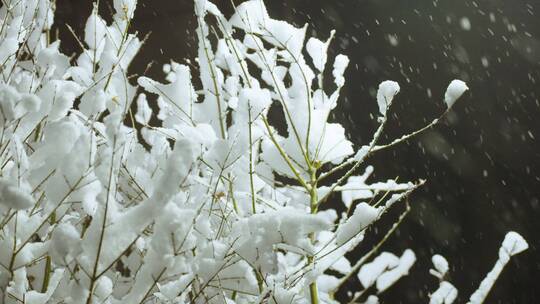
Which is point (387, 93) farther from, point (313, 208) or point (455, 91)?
point (313, 208)

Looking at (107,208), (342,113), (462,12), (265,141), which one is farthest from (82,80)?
(462,12)

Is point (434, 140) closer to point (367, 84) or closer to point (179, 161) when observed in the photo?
point (367, 84)

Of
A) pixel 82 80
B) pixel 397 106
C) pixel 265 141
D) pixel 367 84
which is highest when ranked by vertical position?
pixel 367 84

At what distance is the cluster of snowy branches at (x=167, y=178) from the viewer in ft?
3.02

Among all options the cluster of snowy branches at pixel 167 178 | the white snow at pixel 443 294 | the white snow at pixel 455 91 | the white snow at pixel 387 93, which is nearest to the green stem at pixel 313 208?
the cluster of snowy branches at pixel 167 178

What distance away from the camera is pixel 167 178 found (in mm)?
853

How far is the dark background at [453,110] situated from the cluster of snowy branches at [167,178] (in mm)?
3488

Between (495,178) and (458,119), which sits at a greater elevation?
(458,119)

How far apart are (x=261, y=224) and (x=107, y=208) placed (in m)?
0.36

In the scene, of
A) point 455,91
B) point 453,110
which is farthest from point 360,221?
point 453,110

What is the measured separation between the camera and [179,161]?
0.85 m

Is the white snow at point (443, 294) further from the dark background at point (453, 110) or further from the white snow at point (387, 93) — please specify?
the dark background at point (453, 110)

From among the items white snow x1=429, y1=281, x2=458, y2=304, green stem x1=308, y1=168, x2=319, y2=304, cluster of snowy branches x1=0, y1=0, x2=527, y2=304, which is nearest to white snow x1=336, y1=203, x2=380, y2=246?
cluster of snowy branches x1=0, y1=0, x2=527, y2=304

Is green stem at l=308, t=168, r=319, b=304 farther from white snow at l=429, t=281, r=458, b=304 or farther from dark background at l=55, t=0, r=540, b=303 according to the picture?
dark background at l=55, t=0, r=540, b=303
